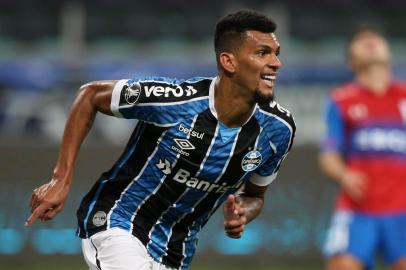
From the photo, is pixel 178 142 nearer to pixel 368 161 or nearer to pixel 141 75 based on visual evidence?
pixel 368 161

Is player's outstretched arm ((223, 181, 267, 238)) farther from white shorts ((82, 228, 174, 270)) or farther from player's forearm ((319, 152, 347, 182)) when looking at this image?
player's forearm ((319, 152, 347, 182))

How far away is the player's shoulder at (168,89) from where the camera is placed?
16.4 ft

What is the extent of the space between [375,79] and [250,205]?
303 cm

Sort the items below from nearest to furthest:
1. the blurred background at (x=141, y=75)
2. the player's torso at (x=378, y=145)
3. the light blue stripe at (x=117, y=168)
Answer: the light blue stripe at (x=117, y=168) < the player's torso at (x=378, y=145) < the blurred background at (x=141, y=75)

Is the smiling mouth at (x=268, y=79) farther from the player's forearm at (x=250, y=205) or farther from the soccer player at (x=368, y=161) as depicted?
the soccer player at (x=368, y=161)

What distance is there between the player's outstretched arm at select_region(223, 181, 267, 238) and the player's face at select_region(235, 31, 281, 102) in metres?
0.61

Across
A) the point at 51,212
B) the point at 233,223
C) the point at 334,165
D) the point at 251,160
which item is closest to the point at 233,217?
the point at 233,223

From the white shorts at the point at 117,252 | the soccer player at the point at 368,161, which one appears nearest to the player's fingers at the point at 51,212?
the white shorts at the point at 117,252

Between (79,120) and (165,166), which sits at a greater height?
(79,120)

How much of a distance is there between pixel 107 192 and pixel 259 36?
121 centimetres

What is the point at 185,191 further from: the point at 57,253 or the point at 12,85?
the point at 12,85

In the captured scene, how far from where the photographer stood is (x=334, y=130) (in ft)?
25.8

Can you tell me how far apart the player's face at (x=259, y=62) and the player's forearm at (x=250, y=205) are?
0.69 m

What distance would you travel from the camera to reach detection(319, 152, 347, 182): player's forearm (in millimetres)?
7656
